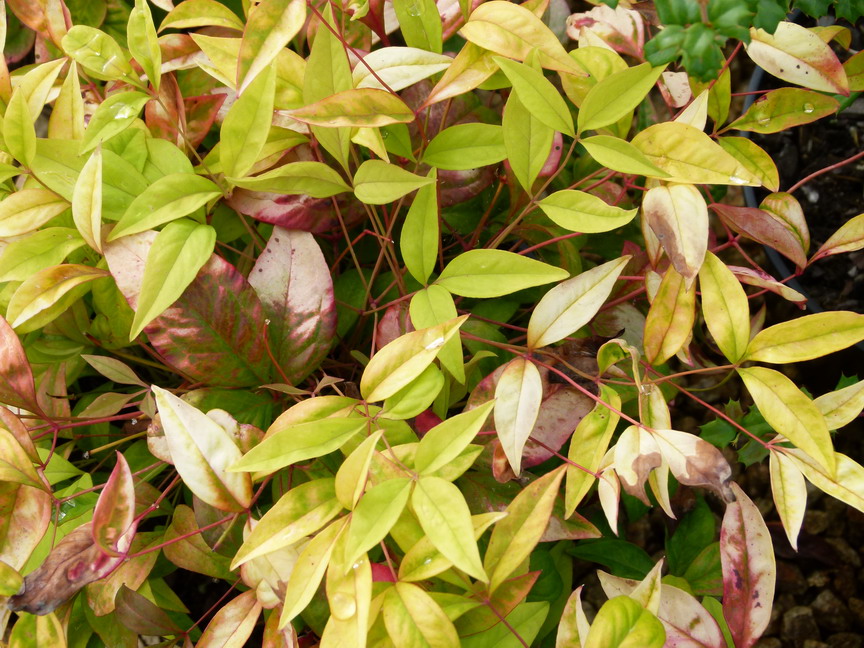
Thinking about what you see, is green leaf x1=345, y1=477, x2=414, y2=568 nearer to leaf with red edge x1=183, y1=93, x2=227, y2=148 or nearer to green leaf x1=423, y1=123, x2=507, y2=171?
green leaf x1=423, y1=123, x2=507, y2=171

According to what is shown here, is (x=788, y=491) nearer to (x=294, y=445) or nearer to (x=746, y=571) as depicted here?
(x=746, y=571)

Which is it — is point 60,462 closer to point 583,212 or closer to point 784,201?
point 583,212

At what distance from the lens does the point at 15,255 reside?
0.65 metres

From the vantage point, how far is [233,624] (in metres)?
0.62

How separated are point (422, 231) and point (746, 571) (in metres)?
0.40

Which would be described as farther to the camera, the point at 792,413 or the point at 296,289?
the point at 296,289

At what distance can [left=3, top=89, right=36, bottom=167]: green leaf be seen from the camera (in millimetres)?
622

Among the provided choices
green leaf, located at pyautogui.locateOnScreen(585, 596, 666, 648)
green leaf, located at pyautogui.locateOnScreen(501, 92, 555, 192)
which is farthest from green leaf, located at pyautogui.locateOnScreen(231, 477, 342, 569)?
green leaf, located at pyautogui.locateOnScreen(501, 92, 555, 192)

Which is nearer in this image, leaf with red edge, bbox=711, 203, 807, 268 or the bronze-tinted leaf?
the bronze-tinted leaf

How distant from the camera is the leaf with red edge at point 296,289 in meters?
0.70

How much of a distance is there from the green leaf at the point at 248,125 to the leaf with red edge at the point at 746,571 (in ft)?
1.61

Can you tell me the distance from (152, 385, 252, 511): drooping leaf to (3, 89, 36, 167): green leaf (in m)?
0.25

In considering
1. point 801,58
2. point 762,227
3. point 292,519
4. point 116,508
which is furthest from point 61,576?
point 801,58

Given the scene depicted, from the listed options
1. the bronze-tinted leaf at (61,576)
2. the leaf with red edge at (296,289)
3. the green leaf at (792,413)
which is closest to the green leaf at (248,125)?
the leaf with red edge at (296,289)
